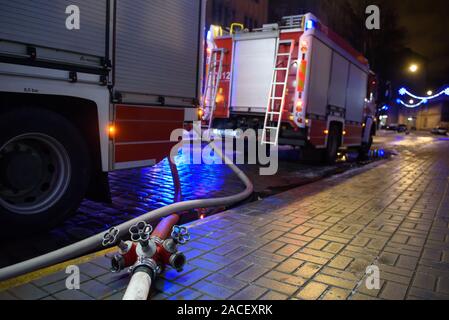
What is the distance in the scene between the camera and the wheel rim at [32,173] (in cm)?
376

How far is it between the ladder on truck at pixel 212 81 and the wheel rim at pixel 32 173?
6.48m

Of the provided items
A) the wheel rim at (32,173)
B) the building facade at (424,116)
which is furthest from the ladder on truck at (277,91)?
the building facade at (424,116)

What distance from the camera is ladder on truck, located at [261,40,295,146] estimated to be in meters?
9.30

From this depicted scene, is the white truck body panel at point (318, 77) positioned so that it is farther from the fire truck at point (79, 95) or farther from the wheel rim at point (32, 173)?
the wheel rim at point (32, 173)

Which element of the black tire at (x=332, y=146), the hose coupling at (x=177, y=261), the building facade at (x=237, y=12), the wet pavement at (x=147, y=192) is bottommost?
the wet pavement at (x=147, y=192)

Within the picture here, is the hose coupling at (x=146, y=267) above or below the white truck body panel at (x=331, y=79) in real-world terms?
below

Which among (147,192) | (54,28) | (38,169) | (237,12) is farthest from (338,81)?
(237,12)

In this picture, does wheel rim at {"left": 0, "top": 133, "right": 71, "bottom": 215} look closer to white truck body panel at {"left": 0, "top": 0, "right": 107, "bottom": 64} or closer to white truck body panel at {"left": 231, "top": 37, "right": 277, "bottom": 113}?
white truck body panel at {"left": 0, "top": 0, "right": 107, "bottom": 64}

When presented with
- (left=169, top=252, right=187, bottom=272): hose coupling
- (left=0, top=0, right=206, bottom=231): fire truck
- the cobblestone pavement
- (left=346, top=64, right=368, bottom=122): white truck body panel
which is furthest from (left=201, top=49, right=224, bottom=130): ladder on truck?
Result: (left=169, top=252, right=187, bottom=272): hose coupling

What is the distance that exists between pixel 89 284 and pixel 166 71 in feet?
10.3

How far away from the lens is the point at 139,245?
9.82 ft

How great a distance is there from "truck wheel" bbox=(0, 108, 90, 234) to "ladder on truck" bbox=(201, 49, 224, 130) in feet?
21.0

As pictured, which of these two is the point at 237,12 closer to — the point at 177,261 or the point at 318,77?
the point at 318,77
